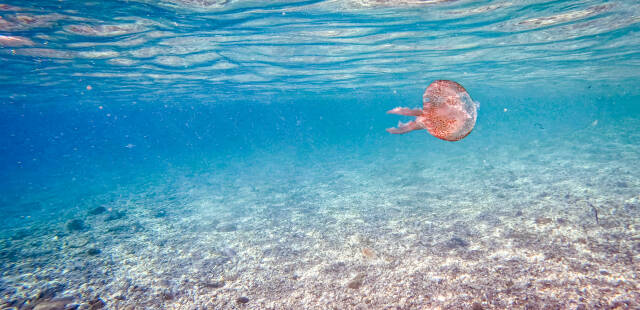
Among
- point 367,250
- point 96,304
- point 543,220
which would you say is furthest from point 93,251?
point 543,220

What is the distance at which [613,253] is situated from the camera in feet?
17.3

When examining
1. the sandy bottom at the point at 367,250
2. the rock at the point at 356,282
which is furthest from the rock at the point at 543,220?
the rock at the point at 356,282

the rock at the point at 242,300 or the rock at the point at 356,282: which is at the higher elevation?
the rock at the point at 356,282

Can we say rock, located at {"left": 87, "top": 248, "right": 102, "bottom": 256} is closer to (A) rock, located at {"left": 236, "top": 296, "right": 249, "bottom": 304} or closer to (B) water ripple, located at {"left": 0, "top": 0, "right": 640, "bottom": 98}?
(A) rock, located at {"left": 236, "top": 296, "right": 249, "bottom": 304}

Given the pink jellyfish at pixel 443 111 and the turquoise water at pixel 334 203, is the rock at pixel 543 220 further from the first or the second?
the pink jellyfish at pixel 443 111

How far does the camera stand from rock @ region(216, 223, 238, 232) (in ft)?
32.6

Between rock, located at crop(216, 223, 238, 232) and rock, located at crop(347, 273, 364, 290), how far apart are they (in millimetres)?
5751

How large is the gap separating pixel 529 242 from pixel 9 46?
22565 millimetres

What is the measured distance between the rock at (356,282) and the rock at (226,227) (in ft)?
18.9

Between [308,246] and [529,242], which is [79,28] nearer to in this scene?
[308,246]

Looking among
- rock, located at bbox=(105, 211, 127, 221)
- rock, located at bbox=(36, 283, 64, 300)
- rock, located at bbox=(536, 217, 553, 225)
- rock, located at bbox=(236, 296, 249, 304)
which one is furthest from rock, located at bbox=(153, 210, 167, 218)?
rock, located at bbox=(536, 217, 553, 225)

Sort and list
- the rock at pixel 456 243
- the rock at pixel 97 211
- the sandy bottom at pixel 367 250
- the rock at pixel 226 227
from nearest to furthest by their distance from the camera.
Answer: the sandy bottom at pixel 367 250
the rock at pixel 456 243
the rock at pixel 226 227
the rock at pixel 97 211

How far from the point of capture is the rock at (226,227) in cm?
993

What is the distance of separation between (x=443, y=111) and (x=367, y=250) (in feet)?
15.6
